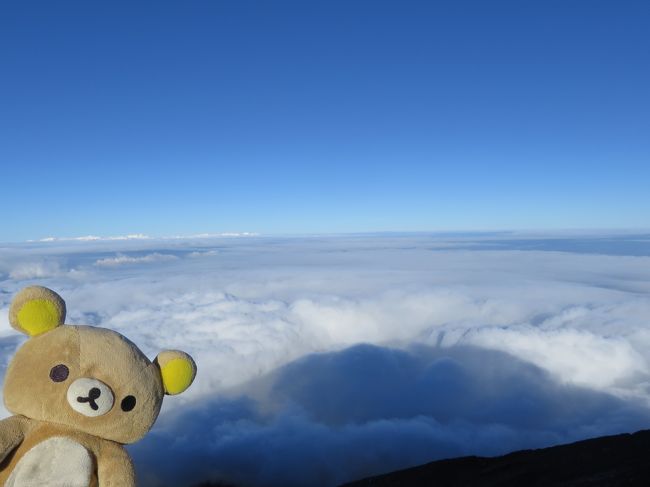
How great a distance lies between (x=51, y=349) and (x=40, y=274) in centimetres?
13919

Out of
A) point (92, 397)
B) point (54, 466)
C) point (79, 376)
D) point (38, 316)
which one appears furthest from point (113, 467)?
point (38, 316)

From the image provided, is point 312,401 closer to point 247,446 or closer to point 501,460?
point 247,446

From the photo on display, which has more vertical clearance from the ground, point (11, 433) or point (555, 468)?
point (11, 433)

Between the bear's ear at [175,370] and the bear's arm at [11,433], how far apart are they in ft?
3.52

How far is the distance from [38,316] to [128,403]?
1078 millimetres

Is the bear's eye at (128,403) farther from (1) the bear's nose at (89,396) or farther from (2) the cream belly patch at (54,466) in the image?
(2) the cream belly patch at (54,466)

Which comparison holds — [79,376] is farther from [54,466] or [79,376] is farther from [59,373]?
[54,466]

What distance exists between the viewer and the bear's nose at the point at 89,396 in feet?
10.4

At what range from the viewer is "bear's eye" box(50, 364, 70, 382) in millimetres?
3262

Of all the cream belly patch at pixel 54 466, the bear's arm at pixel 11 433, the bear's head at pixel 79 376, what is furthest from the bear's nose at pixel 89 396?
the bear's arm at pixel 11 433

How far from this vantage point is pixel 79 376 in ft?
10.8

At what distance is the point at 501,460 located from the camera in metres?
18.3

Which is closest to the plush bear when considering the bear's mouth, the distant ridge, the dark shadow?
the bear's mouth

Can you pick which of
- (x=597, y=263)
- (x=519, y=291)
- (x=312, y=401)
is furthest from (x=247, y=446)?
(x=597, y=263)
